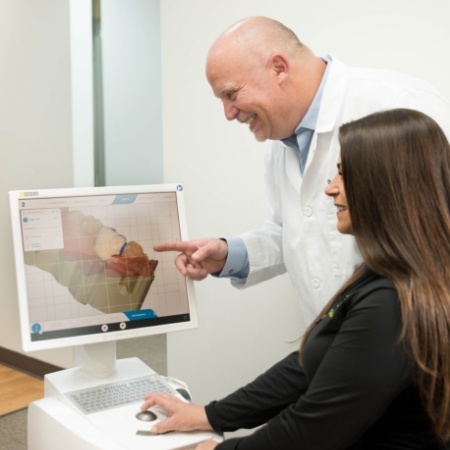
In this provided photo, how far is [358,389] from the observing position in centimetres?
90

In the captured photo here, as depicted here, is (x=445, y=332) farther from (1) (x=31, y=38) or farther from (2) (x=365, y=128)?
(1) (x=31, y=38)

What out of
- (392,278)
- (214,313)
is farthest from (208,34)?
(392,278)

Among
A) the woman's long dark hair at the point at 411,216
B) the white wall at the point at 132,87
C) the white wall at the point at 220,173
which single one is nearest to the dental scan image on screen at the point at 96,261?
the woman's long dark hair at the point at 411,216

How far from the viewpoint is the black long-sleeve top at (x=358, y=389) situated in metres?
0.89

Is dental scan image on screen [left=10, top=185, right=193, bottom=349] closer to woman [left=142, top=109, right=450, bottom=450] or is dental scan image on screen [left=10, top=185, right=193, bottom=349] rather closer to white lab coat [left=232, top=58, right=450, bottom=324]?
white lab coat [left=232, top=58, right=450, bottom=324]

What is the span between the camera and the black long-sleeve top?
89 centimetres

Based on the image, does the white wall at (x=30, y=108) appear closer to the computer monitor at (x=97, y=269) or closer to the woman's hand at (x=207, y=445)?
the computer monitor at (x=97, y=269)

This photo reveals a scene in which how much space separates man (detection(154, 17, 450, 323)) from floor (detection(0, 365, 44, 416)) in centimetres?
167

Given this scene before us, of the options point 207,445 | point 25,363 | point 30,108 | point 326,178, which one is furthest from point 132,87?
point 207,445

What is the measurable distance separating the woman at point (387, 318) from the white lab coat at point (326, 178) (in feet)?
1.25

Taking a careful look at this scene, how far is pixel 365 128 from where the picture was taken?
39.2 inches

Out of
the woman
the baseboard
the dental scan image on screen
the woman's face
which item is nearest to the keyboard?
the dental scan image on screen

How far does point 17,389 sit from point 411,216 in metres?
2.50

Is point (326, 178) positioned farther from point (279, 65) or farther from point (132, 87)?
point (132, 87)
